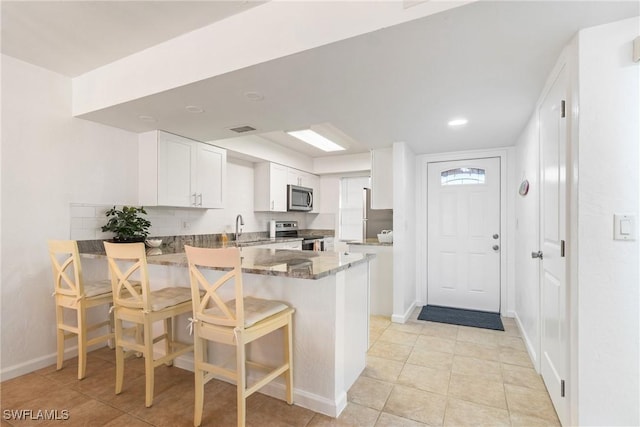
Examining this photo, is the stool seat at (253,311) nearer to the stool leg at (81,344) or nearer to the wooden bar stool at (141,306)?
the wooden bar stool at (141,306)

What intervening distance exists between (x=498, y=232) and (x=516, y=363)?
71.2 inches

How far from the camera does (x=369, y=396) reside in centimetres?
205

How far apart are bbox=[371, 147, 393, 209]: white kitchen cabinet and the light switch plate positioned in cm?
268

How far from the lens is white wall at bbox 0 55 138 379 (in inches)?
92.5

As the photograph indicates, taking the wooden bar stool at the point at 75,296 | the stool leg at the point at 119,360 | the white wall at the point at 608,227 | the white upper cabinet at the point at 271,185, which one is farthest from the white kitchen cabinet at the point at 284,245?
the white wall at the point at 608,227

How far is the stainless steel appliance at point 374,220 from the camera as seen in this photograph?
15.3ft

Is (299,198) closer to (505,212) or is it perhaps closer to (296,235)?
(296,235)

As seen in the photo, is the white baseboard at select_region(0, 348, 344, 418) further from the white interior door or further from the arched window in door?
the arched window in door

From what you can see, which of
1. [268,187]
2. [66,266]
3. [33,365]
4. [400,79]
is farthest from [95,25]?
[268,187]

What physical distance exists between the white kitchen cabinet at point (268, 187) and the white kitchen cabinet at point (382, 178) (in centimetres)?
163

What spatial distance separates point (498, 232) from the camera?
3906 mm

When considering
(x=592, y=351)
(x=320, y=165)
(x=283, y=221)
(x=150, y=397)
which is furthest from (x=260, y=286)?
(x=320, y=165)

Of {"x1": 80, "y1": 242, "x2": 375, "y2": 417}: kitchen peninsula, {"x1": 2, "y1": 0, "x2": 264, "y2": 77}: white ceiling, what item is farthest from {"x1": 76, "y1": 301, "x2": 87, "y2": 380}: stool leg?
{"x1": 2, "y1": 0, "x2": 264, "y2": 77}: white ceiling

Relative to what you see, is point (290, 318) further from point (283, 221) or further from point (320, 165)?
point (320, 165)
